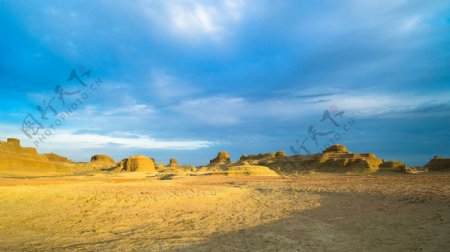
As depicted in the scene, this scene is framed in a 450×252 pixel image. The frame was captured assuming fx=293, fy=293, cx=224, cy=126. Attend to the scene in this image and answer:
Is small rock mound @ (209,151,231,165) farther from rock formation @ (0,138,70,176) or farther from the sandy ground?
the sandy ground

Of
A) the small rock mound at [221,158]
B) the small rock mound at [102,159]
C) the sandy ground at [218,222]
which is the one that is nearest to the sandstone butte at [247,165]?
the small rock mound at [221,158]

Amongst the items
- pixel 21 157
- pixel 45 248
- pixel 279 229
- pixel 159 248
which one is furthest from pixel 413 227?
pixel 21 157

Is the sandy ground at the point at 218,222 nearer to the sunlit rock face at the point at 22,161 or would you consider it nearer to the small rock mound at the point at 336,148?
the sunlit rock face at the point at 22,161

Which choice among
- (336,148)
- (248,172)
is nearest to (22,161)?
(248,172)

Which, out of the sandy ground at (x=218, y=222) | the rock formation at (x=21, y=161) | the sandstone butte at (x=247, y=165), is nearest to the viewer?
the sandy ground at (x=218, y=222)

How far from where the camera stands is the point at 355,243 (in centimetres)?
884

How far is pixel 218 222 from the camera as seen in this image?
12367mm

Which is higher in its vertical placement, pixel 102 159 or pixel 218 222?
pixel 102 159

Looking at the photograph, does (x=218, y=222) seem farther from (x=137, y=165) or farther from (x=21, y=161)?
(x=137, y=165)

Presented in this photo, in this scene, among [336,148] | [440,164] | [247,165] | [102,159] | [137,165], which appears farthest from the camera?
[102,159]

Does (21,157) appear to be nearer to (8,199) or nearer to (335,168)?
(8,199)

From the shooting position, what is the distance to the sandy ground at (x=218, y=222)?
8977 mm

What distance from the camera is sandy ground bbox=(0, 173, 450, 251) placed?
8.98 m

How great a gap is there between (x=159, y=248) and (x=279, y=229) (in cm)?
450
